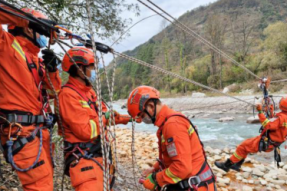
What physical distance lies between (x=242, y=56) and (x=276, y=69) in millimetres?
6284

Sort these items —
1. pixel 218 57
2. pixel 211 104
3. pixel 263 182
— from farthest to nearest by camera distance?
pixel 218 57 < pixel 211 104 < pixel 263 182

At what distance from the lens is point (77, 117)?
220 centimetres

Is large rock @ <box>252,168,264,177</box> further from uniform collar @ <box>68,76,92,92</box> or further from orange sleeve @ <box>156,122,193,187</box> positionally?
uniform collar @ <box>68,76,92,92</box>

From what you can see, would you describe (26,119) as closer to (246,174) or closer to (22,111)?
(22,111)

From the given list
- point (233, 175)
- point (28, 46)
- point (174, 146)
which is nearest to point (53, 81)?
point (28, 46)

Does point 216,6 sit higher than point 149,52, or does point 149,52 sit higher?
point 216,6

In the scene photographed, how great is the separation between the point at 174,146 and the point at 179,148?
53 mm

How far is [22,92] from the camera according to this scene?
1901 millimetres

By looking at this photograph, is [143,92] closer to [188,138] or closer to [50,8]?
[188,138]

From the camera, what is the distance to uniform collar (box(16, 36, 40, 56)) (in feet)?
6.59

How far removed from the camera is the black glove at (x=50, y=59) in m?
2.25

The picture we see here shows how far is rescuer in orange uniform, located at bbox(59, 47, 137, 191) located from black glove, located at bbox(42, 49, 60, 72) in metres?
0.19

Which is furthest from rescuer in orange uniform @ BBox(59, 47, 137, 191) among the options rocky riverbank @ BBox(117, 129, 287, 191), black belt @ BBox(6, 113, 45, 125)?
rocky riverbank @ BBox(117, 129, 287, 191)

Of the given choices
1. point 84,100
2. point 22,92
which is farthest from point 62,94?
point 22,92
